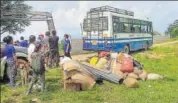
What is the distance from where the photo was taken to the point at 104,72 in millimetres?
14664

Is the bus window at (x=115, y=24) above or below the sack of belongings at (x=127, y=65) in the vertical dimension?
above

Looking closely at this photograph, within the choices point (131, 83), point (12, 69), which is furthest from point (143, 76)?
point (12, 69)

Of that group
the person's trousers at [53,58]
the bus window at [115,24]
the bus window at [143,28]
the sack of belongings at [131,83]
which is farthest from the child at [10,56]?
the bus window at [143,28]

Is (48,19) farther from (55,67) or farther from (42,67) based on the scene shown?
(42,67)

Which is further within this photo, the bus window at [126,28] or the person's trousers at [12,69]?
the bus window at [126,28]

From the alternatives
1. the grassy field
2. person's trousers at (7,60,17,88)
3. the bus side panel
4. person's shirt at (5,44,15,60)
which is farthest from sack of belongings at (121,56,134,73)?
the bus side panel

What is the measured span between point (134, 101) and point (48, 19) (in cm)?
1399

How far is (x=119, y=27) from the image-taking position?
2691cm

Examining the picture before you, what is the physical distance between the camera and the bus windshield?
25.9 m

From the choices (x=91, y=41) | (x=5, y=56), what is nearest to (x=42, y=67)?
(x=5, y=56)

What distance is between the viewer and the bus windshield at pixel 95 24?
85.0 feet

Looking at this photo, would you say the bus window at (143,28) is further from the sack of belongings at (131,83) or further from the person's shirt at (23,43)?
the sack of belongings at (131,83)

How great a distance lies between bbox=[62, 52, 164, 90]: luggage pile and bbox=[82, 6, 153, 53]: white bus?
8.28m

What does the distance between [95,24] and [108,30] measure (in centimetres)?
118
